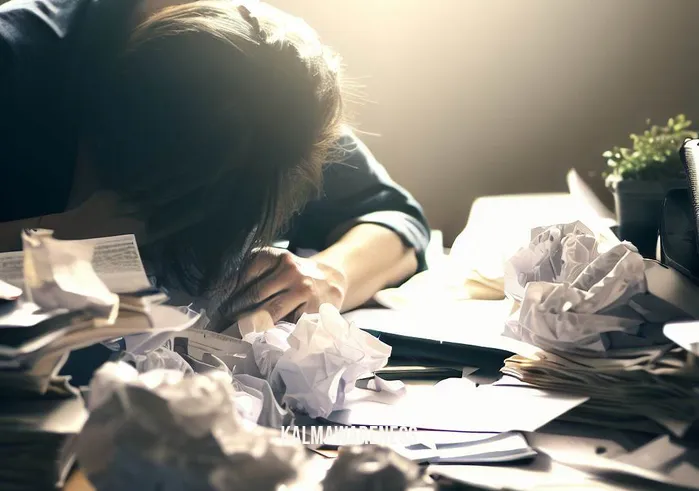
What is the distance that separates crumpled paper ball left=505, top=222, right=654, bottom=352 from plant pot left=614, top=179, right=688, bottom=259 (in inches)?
17.2

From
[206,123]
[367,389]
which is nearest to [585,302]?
[367,389]

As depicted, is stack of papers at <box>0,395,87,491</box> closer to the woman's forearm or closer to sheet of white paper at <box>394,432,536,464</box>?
sheet of white paper at <box>394,432,536,464</box>

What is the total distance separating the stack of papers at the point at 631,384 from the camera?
431mm

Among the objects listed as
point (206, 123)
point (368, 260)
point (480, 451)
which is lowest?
point (368, 260)

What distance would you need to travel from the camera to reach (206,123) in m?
0.55

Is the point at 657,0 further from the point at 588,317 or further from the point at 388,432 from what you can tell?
the point at 388,432

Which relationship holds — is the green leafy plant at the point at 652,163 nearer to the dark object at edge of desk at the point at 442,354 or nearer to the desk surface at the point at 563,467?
the dark object at edge of desk at the point at 442,354

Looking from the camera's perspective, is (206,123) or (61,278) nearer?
(61,278)

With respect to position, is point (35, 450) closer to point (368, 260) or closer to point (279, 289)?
point (279, 289)

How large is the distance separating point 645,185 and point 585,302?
539mm

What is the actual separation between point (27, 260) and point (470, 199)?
1.36 metres

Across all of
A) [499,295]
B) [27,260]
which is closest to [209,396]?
[27,260]

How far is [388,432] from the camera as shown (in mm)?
458

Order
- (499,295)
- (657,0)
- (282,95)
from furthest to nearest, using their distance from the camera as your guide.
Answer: (657,0), (499,295), (282,95)
